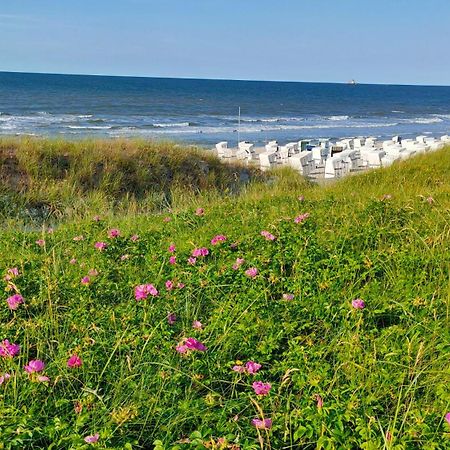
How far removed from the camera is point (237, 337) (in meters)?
3.03

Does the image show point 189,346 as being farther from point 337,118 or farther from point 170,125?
point 337,118

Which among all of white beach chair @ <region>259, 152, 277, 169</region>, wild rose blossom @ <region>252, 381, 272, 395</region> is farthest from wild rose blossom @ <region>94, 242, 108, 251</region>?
white beach chair @ <region>259, 152, 277, 169</region>

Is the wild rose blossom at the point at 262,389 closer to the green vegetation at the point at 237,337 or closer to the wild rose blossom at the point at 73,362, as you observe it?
the green vegetation at the point at 237,337

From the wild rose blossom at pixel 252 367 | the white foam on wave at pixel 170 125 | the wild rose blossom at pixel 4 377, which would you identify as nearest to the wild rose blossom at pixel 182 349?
the wild rose blossom at pixel 252 367

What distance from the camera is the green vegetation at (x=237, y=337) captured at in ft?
7.57

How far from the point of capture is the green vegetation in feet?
7.57

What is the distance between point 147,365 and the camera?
270 centimetres

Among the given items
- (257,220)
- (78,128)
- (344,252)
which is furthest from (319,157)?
(78,128)

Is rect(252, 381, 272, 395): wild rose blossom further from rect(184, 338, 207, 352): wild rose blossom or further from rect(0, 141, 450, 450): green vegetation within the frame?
rect(184, 338, 207, 352): wild rose blossom

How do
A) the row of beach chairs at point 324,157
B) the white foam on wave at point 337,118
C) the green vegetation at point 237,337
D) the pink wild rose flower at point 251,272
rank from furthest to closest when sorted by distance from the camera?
the white foam on wave at point 337,118
the row of beach chairs at point 324,157
the pink wild rose flower at point 251,272
the green vegetation at point 237,337

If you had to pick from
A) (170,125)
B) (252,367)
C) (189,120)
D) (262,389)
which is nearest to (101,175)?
(252,367)

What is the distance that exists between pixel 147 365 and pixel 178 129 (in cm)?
3820

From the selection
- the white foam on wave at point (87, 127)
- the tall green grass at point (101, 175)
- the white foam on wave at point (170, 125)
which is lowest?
the tall green grass at point (101, 175)

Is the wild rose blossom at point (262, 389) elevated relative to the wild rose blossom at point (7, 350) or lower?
lower
